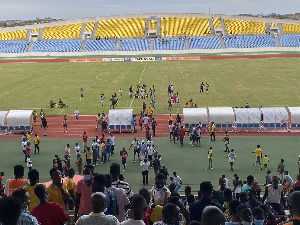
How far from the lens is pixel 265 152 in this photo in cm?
2770

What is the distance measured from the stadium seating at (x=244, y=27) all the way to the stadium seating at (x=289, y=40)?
7399 mm

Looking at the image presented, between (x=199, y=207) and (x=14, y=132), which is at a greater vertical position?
(x=14, y=132)

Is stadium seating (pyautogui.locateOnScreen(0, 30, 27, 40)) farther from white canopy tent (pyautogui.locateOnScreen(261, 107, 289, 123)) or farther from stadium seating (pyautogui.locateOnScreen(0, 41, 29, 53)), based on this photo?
white canopy tent (pyautogui.locateOnScreen(261, 107, 289, 123))

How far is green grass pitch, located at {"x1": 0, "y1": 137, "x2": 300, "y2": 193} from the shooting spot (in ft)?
77.3

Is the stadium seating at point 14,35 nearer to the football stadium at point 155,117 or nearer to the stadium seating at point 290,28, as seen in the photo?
the football stadium at point 155,117

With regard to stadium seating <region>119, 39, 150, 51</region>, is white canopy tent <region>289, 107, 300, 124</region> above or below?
below

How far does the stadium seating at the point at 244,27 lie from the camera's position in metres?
112

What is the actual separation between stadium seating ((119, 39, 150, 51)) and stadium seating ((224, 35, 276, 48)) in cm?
1730

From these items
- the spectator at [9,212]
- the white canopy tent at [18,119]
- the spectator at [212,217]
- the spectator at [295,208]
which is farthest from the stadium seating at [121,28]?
the spectator at [212,217]

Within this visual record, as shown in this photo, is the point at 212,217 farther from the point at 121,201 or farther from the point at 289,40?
the point at 289,40

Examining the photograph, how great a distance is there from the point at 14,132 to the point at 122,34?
81559mm

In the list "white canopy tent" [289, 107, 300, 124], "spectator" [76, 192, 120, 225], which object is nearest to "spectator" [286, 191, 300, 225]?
"spectator" [76, 192, 120, 225]

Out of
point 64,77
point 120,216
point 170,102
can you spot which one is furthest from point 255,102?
point 120,216

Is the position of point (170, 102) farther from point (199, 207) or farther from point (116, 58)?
point (116, 58)
